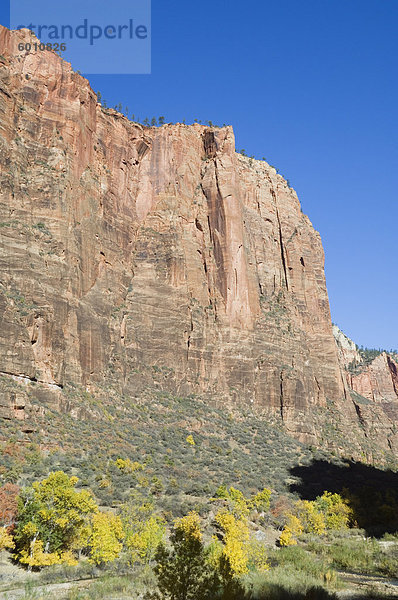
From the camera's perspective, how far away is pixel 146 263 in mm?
71562

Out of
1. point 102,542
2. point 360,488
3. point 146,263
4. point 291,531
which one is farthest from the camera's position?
point 146,263

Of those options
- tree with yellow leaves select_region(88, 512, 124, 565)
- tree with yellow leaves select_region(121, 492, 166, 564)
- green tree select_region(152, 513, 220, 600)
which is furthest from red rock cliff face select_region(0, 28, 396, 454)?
green tree select_region(152, 513, 220, 600)

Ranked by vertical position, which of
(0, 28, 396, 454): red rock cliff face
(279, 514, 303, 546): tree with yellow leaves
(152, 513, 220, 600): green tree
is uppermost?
(0, 28, 396, 454): red rock cliff face

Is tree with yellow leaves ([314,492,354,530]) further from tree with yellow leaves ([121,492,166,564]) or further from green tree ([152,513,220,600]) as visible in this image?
green tree ([152,513,220,600])

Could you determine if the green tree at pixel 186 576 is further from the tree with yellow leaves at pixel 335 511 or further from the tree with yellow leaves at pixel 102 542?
the tree with yellow leaves at pixel 335 511

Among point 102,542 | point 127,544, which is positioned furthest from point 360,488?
point 102,542

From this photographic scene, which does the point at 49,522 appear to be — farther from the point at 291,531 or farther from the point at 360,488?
the point at 360,488

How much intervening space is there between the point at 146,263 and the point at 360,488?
40.0 m

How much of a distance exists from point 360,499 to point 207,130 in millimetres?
63391

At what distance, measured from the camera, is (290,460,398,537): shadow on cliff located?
49.2 metres

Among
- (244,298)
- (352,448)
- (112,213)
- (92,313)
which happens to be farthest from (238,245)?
(352,448)

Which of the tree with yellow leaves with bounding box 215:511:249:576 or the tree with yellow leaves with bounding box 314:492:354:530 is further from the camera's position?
the tree with yellow leaves with bounding box 314:492:354:530

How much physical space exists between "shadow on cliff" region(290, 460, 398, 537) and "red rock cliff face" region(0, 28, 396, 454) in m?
8.08

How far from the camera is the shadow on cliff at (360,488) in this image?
49.2 meters
